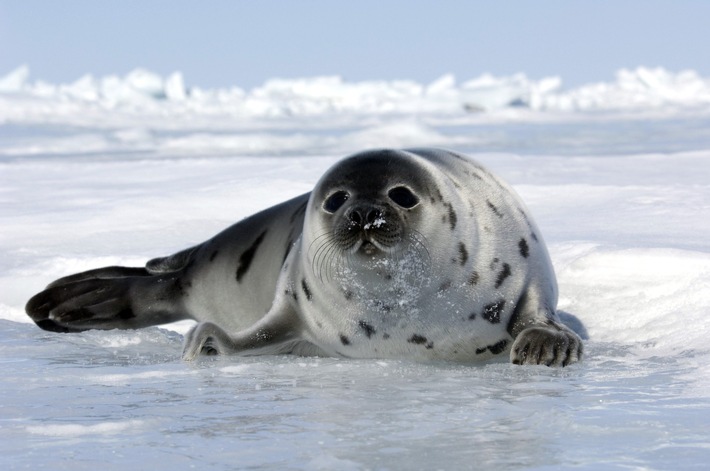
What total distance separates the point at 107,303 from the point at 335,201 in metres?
1.48

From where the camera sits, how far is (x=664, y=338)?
3320mm

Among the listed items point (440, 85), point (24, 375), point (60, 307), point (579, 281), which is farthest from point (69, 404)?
point (440, 85)

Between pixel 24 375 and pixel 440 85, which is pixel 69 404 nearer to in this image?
pixel 24 375

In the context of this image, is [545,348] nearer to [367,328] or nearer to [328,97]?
[367,328]

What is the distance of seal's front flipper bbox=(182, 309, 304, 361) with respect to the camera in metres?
3.30

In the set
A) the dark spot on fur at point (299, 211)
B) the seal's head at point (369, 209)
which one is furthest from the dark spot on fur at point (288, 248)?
the seal's head at point (369, 209)

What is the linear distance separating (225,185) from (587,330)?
3.55 meters

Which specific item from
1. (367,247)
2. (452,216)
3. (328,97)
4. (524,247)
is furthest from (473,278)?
(328,97)

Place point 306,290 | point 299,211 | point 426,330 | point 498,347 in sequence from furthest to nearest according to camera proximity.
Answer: point 299,211 → point 306,290 → point 498,347 → point 426,330

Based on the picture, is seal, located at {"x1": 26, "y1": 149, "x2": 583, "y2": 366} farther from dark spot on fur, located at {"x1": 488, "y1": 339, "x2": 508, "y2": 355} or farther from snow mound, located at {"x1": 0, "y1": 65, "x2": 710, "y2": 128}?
snow mound, located at {"x1": 0, "y1": 65, "x2": 710, "y2": 128}

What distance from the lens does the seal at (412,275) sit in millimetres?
2932

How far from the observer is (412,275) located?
2.96m

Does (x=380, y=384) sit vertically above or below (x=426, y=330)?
below

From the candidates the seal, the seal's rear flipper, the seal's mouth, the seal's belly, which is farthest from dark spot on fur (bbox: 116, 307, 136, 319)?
the seal's mouth
